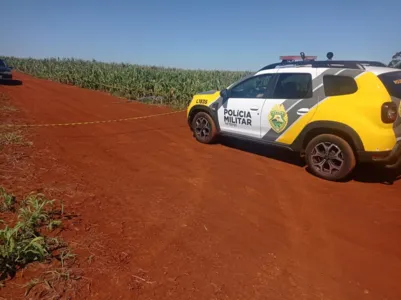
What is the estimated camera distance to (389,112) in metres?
4.48

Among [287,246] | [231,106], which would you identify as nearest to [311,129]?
[231,106]

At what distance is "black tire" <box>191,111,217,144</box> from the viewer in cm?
709

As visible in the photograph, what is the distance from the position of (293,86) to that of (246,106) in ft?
3.41

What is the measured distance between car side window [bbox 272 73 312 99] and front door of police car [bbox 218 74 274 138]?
0.23 metres

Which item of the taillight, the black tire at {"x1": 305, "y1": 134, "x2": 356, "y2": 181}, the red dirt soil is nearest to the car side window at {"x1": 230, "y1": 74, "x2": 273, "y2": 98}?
the red dirt soil

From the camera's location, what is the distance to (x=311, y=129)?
205 inches

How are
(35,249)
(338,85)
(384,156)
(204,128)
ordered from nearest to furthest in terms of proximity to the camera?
(35,249) < (384,156) < (338,85) < (204,128)

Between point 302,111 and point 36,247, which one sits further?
point 302,111

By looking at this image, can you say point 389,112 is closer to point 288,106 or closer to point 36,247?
point 288,106

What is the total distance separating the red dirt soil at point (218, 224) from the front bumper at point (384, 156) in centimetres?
49

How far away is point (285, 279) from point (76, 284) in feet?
5.93

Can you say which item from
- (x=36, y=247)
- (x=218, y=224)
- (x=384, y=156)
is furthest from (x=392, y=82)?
(x=36, y=247)

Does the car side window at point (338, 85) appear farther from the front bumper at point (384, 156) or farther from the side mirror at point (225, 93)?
the side mirror at point (225, 93)

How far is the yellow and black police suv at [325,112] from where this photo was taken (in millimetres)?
4609
